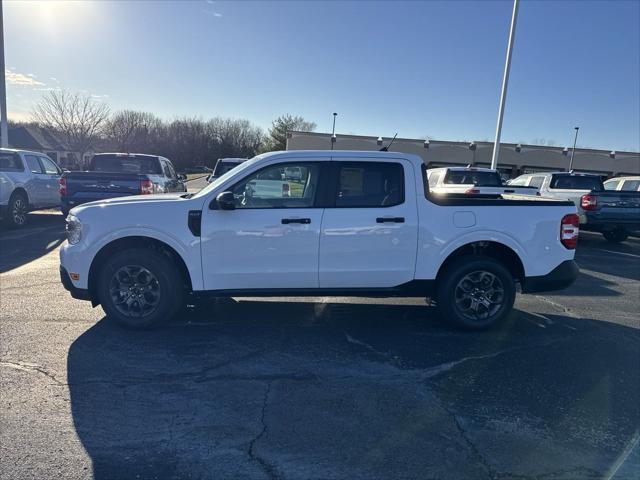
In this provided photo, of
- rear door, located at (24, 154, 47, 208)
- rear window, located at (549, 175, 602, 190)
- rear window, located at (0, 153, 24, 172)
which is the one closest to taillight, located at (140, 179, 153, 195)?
rear door, located at (24, 154, 47, 208)

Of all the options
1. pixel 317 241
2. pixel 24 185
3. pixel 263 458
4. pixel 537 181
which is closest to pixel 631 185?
pixel 537 181

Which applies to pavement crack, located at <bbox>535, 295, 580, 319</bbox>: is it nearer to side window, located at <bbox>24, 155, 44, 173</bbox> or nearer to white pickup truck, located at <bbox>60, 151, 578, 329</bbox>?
white pickup truck, located at <bbox>60, 151, 578, 329</bbox>

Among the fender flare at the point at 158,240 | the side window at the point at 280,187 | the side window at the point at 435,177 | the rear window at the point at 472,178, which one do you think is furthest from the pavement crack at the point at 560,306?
the side window at the point at 435,177

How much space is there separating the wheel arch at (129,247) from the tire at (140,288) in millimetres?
63

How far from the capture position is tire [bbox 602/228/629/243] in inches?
499

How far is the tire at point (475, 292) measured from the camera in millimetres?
4917

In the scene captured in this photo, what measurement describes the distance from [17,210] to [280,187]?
9628 mm

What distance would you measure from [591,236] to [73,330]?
14.8 metres

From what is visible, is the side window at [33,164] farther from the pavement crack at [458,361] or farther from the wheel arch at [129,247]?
the pavement crack at [458,361]

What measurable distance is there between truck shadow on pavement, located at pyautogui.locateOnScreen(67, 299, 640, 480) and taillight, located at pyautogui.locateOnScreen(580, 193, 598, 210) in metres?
7.05

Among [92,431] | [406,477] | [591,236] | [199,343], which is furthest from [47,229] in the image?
[591,236]

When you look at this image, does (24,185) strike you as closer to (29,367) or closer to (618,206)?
(29,367)

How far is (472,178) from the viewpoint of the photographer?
43.0 ft

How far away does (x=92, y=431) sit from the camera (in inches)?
117
